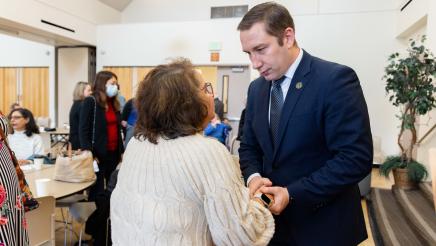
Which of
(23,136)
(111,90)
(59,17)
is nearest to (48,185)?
(111,90)

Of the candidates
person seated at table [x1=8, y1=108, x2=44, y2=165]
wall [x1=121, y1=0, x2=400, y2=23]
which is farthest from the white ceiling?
person seated at table [x1=8, y1=108, x2=44, y2=165]

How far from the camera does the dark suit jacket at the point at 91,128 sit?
132 inches

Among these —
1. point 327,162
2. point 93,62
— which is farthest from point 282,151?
point 93,62

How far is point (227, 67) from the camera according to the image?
7.95 meters

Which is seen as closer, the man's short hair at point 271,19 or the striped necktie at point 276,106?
the man's short hair at point 271,19

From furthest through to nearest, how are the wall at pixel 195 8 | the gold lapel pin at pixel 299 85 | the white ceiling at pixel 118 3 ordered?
the white ceiling at pixel 118 3 → the wall at pixel 195 8 → the gold lapel pin at pixel 299 85

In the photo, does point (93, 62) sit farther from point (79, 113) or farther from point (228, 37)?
point (79, 113)

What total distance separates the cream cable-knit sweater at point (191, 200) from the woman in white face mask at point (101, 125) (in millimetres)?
2404

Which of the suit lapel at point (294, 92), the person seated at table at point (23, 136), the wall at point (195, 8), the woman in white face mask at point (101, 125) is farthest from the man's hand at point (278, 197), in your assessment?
the wall at point (195, 8)

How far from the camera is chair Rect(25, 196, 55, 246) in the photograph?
2074mm

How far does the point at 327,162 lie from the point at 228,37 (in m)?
6.94

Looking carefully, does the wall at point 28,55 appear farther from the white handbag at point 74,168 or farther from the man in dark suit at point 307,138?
the man in dark suit at point 307,138

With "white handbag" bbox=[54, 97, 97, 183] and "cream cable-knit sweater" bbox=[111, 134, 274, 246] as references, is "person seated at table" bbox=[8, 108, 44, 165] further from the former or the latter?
"cream cable-knit sweater" bbox=[111, 134, 274, 246]

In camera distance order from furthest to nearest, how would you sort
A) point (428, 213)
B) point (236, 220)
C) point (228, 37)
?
point (228, 37) < point (428, 213) < point (236, 220)
